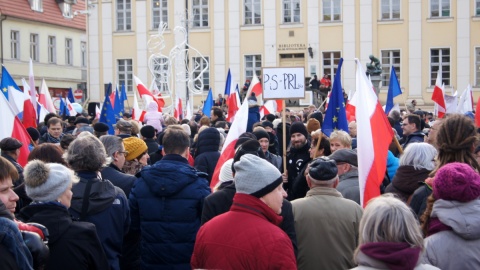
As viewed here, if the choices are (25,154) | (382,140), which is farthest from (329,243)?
(25,154)

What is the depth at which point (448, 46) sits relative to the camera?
140 feet

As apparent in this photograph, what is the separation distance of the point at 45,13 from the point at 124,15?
32.9 ft

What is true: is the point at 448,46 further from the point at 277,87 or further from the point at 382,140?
the point at 382,140

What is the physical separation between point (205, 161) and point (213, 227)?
5.19m

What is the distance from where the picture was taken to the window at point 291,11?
146 feet

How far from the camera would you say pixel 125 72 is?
47.2 metres

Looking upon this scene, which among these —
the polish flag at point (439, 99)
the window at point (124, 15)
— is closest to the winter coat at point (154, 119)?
the polish flag at point (439, 99)

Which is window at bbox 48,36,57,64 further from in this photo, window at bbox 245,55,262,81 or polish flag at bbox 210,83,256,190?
polish flag at bbox 210,83,256,190

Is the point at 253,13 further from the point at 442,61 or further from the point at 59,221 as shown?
the point at 59,221

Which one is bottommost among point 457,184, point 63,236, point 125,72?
point 63,236

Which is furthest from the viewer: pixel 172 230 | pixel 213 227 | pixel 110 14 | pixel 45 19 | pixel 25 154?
pixel 45 19

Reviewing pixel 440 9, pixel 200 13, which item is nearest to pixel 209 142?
pixel 440 9

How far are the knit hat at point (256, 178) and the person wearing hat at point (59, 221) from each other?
1.15 meters

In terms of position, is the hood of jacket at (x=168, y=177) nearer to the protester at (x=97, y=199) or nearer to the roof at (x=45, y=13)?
the protester at (x=97, y=199)
